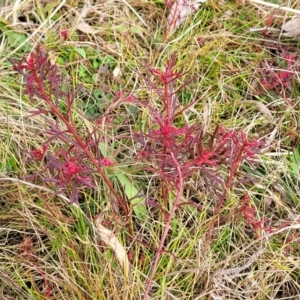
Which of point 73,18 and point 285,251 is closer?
point 285,251

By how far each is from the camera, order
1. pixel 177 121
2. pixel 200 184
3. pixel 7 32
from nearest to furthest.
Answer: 1. pixel 200 184
2. pixel 177 121
3. pixel 7 32

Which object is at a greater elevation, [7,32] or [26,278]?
[7,32]

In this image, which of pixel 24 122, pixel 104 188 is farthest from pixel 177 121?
pixel 24 122

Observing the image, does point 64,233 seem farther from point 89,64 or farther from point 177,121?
point 89,64

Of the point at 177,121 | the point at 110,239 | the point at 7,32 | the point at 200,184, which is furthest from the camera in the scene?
the point at 7,32

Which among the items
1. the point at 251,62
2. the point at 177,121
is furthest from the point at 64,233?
the point at 251,62

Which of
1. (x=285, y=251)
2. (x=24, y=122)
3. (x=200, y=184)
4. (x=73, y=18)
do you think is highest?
(x=73, y=18)
